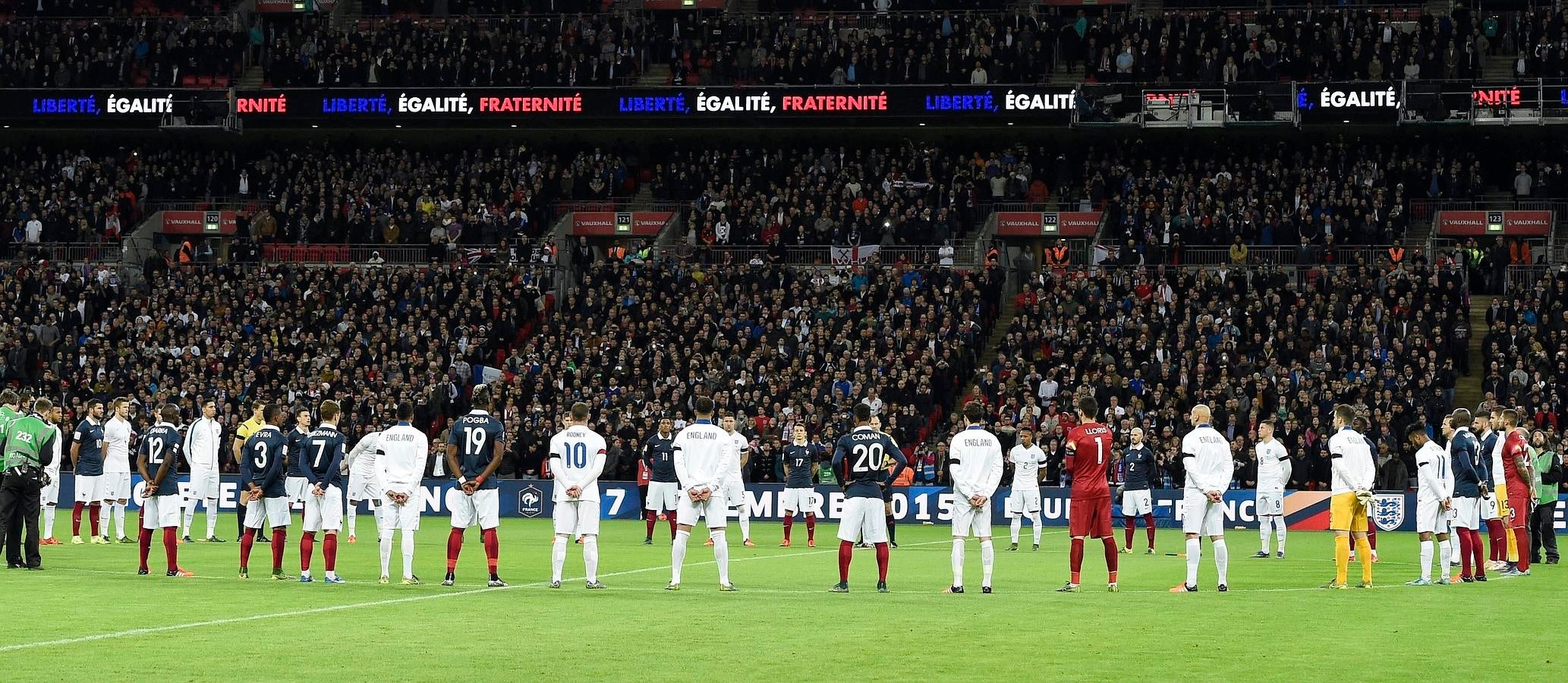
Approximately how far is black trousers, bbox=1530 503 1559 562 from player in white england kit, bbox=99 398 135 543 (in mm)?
20479

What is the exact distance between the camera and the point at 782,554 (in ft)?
90.1

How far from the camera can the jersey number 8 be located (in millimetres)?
19391

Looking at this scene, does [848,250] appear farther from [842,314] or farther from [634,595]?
[634,595]

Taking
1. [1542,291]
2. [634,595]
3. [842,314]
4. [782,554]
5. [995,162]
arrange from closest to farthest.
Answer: [634,595] → [782,554] → [1542,291] → [842,314] → [995,162]

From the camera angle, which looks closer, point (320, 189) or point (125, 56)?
point (320, 189)

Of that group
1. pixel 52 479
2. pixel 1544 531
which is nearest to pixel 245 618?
pixel 52 479

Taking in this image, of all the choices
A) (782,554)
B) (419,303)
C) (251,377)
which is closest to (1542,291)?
(782,554)

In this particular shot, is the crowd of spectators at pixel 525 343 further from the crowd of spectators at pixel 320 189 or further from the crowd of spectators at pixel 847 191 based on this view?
the crowd of spectators at pixel 847 191

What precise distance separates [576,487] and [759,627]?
4671 mm

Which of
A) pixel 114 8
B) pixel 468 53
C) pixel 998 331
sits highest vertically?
pixel 114 8

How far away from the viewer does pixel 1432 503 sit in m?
21.4

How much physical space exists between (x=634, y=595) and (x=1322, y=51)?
35.4 m

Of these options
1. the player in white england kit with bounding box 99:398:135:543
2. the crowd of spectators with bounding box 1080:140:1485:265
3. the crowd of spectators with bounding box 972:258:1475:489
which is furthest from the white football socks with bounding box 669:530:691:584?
the crowd of spectators with bounding box 1080:140:1485:265

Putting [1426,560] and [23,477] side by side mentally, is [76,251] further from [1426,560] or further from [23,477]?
[1426,560]
